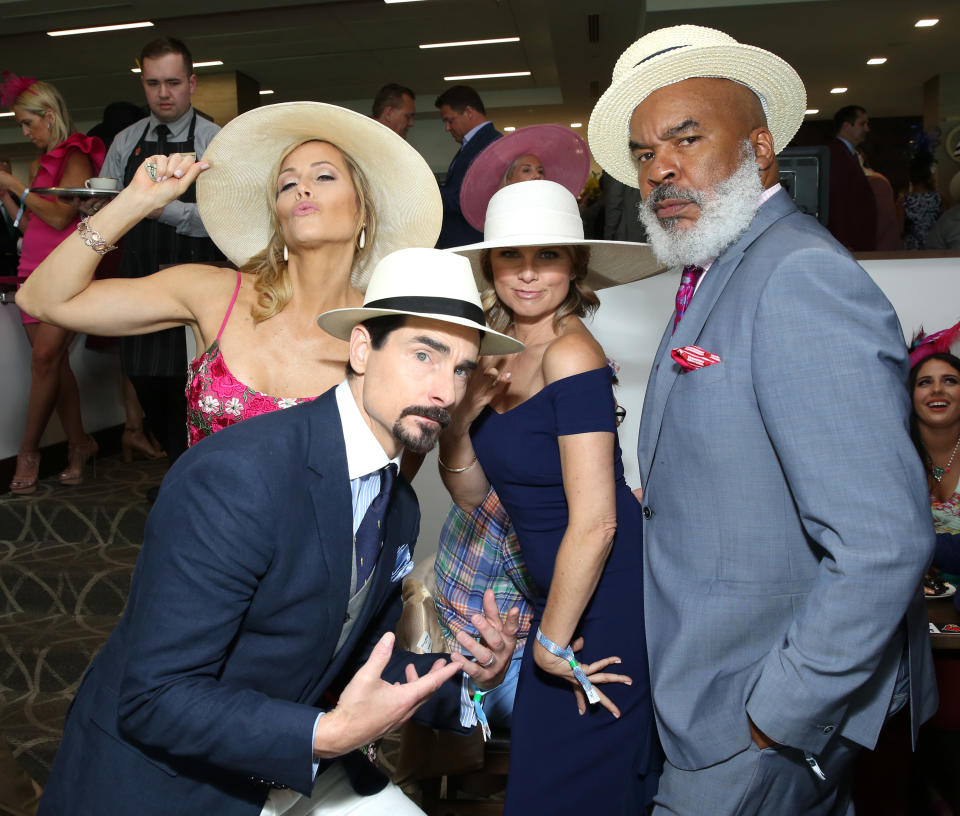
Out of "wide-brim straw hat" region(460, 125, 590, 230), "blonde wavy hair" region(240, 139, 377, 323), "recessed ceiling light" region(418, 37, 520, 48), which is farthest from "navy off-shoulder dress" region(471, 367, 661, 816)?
"recessed ceiling light" region(418, 37, 520, 48)

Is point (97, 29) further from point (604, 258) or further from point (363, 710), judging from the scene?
point (363, 710)

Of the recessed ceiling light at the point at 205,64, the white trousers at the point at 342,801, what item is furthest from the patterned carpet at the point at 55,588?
the recessed ceiling light at the point at 205,64

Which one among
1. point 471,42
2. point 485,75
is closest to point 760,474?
point 471,42

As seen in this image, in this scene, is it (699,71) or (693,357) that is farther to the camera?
(699,71)

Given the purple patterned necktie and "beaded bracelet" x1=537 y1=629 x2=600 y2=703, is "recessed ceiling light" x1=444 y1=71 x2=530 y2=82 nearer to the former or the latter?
the purple patterned necktie

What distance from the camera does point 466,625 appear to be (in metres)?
2.38

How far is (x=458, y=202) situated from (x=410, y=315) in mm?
3046

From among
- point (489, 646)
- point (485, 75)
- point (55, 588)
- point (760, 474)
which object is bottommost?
point (55, 588)

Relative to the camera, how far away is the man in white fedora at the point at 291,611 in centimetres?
122

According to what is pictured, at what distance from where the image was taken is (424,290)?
4.99ft

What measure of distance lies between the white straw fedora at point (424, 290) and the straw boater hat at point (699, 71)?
452 mm

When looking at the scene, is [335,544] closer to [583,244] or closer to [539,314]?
[539,314]

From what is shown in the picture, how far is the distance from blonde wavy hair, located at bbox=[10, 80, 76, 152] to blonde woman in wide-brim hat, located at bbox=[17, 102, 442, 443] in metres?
2.47

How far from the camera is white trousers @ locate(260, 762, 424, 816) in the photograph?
1615mm
